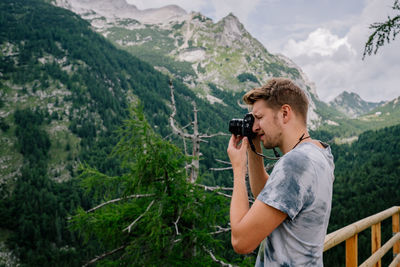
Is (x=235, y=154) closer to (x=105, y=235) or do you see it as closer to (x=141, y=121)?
(x=141, y=121)

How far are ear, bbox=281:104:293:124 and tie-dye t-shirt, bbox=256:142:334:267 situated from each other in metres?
0.19

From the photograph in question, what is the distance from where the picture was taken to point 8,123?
99.4 metres

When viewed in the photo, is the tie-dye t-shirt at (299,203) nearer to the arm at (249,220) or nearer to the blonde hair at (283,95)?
the arm at (249,220)

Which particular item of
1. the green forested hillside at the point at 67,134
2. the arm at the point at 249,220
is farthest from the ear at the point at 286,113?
the green forested hillside at the point at 67,134

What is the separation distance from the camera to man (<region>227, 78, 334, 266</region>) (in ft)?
3.67

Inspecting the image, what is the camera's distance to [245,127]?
1521 millimetres

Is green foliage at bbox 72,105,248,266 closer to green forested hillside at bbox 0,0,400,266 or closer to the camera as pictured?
the camera

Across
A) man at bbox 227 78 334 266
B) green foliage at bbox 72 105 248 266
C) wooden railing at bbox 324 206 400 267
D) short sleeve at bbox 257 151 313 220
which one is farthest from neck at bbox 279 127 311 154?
green foliage at bbox 72 105 248 266

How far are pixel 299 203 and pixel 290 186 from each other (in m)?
0.08

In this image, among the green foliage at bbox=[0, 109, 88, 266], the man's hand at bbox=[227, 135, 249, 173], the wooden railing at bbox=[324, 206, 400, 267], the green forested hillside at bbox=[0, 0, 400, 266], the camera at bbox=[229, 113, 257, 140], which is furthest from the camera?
the green forested hillside at bbox=[0, 0, 400, 266]

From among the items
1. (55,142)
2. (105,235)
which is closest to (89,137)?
(55,142)

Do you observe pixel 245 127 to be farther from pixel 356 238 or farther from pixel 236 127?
pixel 356 238

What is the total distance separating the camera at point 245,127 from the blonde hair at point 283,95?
154 millimetres

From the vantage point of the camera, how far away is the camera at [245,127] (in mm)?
1518
